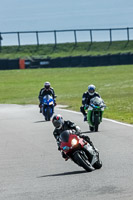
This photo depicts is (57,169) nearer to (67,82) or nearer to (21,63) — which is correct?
(67,82)

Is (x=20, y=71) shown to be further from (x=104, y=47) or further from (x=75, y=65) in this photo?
(x=104, y=47)

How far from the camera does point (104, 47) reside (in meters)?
70.6

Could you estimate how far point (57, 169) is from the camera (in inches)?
431

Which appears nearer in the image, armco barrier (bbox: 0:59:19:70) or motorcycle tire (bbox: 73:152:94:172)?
motorcycle tire (bbox: 73:152:94:172)

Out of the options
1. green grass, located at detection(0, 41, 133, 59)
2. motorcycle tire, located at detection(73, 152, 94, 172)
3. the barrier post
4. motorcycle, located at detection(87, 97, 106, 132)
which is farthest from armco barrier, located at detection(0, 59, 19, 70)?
motorcycle tire, located at detection(73, 152, 94, 172)

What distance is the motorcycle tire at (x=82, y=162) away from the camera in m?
10.1

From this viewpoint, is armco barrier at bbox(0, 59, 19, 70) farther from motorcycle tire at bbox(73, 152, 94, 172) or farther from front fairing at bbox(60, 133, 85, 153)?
motorcycle tire at bbox(73, 152, 94, 172)

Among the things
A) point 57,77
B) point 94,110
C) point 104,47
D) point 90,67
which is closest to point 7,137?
point 94,110

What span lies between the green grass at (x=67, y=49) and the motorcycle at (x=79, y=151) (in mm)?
56804

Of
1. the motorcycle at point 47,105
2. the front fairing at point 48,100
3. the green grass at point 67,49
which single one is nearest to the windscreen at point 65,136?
the motorcycle at point 47,105

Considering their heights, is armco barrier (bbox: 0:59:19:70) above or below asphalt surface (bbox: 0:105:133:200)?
below

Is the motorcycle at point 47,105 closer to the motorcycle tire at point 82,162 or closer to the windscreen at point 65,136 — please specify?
the windscreen at point 65,136

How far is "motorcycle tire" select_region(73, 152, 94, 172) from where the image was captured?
1013cm

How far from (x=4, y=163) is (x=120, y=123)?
8.23 meters
